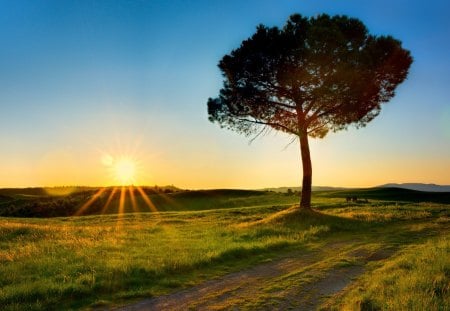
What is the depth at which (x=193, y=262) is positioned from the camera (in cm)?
1409

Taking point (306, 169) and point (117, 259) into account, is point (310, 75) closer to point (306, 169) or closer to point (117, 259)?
point (306, 169)

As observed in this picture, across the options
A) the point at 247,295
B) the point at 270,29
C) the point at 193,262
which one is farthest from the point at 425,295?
the point at 270,29

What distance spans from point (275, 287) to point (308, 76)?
72.4 ft

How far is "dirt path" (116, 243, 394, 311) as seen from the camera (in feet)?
31.3

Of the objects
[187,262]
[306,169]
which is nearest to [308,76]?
[306,169]

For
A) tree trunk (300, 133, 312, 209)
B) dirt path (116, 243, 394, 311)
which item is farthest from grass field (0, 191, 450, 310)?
tree trunk (300, 133, 312, 209)

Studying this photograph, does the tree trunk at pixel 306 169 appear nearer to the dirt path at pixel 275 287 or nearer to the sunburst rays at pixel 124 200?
the dirt path at pixel 275 287

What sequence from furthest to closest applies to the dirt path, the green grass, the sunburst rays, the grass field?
the sunburst rays, the grass field, the dirt path, the green grass

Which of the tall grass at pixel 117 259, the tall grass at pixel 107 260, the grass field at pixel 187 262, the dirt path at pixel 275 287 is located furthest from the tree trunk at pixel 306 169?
the dirt path at pixel 275 287

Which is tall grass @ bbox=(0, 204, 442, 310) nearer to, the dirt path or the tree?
the dirt path

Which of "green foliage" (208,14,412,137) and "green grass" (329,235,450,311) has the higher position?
Answer: "green foliage" (208,14,412,137)

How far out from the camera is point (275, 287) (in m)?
11.0

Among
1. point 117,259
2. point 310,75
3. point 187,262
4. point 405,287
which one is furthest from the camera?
point 310,75

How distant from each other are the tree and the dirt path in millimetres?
17740
